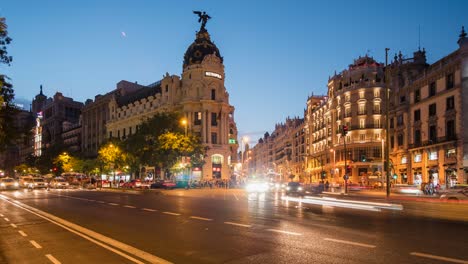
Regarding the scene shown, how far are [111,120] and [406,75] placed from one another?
71.6 meters

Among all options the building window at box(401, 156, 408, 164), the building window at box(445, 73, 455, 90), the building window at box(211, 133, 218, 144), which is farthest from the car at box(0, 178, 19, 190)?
the building window at box(445, 73, 455, 90)

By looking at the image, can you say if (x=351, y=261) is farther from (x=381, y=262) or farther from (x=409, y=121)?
(x=409, y=121)

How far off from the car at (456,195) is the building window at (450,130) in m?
24.6

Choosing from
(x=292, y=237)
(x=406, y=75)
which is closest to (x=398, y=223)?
(x=292, y=237)

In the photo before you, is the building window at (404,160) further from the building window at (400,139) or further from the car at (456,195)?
the car at (456,195)

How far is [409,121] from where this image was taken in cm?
6406

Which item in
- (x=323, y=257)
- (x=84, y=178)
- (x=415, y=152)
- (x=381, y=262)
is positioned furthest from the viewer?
(x=84, y=178)

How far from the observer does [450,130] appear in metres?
53.0

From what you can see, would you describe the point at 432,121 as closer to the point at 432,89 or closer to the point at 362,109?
the point at 432,89

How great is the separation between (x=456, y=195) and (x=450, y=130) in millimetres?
26648

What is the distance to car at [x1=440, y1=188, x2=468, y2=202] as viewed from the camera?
2888 centimetres

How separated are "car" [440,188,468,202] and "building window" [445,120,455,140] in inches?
970

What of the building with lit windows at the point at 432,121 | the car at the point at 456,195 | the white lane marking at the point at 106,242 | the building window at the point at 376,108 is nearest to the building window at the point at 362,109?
the building window at the point at 376,108

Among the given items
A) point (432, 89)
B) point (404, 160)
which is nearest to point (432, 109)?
point (432, 89)
